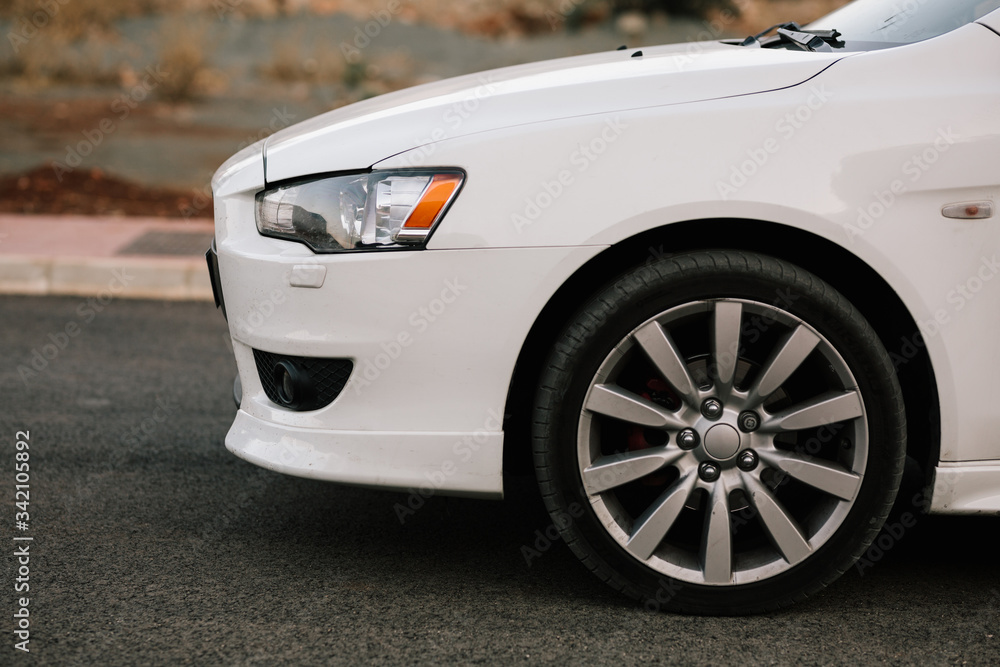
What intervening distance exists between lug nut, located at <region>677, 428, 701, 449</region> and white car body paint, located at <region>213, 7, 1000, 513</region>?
1.45 feet

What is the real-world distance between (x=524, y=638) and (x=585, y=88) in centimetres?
133

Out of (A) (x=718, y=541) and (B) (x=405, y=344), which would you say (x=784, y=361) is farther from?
(B) (x=405, y=344)

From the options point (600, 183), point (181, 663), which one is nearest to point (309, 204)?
point (600, 183)

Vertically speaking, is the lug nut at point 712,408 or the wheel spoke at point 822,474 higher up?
the lug nut at point 712,408

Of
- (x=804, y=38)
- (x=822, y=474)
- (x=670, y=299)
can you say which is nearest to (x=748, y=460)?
(x=822, y=474)

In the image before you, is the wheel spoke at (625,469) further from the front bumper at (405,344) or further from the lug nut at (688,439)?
the front bumper at (405,344)

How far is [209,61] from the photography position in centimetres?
1423

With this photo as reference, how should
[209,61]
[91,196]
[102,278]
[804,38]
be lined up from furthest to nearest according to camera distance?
[209,61] < [91,196] < [102,278] < [804,38]

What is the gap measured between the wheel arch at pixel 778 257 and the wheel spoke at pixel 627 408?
0.68ft

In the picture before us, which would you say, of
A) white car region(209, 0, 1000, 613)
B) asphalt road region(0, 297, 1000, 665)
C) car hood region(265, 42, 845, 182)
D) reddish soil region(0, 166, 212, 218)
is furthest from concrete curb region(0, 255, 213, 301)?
white car region(209, 0, 1000, 613)

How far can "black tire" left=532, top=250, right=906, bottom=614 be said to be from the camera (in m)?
2.31

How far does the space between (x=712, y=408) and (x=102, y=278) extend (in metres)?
4.91

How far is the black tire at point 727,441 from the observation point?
2.31m

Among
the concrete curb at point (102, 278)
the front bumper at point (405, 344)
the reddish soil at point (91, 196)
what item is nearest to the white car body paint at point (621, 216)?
the front bumper at point (405, 344)
